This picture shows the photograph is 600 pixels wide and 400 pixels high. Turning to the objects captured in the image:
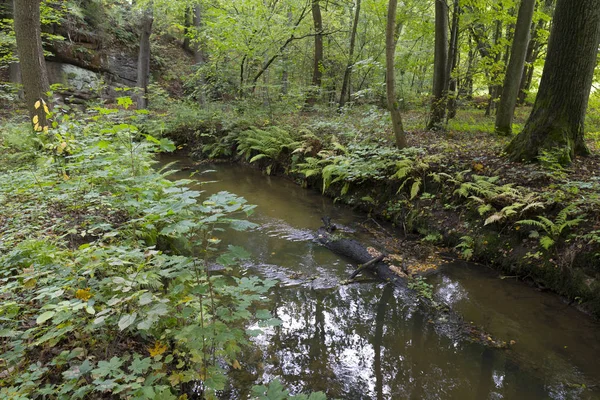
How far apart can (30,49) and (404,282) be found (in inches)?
321

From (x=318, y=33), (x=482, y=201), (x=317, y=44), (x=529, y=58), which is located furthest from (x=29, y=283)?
(x=529, y=58)

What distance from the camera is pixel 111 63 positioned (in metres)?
18.7

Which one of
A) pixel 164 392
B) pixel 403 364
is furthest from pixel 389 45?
pixel 164 392

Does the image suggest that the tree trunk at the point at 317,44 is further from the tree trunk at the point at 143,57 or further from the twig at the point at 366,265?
the twig at the point at 366,265

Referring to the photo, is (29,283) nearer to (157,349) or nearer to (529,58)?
(157,349)

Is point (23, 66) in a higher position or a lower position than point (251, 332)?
higher

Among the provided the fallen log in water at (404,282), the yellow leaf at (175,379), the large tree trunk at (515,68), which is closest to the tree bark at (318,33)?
the large tree trunk at (515,68)

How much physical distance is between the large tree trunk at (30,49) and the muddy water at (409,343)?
5637 millimetres

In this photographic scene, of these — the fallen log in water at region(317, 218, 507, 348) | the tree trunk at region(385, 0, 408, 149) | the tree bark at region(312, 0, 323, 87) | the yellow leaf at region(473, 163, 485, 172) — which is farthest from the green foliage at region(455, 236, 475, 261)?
the tree bark at region(312, 0, 323, 87)

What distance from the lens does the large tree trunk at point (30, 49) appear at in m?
6.27

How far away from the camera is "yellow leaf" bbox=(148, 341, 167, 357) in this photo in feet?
8.41

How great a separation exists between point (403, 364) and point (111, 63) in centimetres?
2134

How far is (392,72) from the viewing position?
7477 millimetres

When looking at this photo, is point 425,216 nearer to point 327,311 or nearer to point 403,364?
point 327,311
